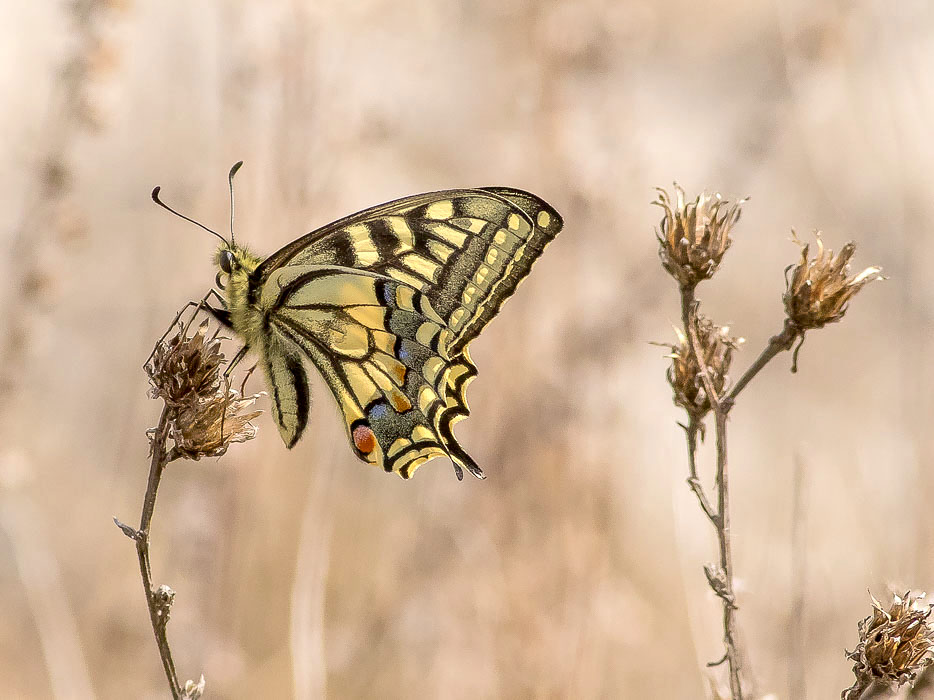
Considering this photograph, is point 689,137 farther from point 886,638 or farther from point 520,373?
point 886,638

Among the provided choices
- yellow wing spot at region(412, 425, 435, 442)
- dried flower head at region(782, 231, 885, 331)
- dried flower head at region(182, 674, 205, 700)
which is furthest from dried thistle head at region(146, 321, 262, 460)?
dried flower head at region(782, 231, 885, 331)

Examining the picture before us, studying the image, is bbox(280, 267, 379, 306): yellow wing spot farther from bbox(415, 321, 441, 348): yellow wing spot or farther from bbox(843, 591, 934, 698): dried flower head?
bbox(843, 591, 934, 698): dried flower head

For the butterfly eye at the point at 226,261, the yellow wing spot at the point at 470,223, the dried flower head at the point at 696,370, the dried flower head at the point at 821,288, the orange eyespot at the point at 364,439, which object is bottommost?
the dried flower head at the point at 696,370

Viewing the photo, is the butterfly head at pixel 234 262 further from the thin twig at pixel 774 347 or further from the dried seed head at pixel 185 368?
the thin twig at pixel 774 347

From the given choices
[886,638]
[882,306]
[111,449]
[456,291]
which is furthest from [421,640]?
[882,306]

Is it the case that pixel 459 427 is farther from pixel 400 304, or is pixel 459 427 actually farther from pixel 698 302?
pixel 698 302

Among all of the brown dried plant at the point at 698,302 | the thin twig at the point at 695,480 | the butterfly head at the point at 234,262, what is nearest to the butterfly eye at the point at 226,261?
the butterfly head at the point at 234,262
